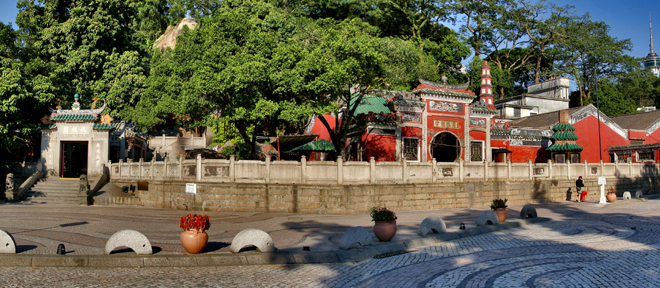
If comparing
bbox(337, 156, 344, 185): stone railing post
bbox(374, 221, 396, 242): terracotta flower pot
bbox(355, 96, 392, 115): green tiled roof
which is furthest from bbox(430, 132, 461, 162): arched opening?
bbox(374, 221, 396, 242): terracotta flower pot

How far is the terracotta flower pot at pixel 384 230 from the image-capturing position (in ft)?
40.9

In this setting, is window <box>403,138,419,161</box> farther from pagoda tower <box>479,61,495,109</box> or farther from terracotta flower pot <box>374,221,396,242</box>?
terracotta flower pot <box>374,221,396,242</box>

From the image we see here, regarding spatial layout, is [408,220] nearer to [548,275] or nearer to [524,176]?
[548,275]

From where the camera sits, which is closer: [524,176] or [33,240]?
[33,240]

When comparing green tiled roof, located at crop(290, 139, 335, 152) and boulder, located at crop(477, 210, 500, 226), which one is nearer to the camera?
boulder, located at crop(477, 210, 500, 226)

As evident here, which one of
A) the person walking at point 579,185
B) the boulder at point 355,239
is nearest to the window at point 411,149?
the person walking at point 579,185

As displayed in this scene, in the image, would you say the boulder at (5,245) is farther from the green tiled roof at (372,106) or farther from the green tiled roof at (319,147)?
the green tiled roof at (372,106)

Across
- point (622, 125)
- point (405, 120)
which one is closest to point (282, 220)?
point (405, 120)

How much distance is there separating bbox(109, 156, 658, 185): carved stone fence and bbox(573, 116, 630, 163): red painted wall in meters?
15.3

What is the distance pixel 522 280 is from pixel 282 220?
35.7ft

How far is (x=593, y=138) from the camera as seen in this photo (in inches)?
1553

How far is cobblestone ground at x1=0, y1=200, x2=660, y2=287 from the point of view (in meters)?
8.67

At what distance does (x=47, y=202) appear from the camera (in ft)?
82.1

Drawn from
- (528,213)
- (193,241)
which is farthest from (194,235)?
(528,213)
